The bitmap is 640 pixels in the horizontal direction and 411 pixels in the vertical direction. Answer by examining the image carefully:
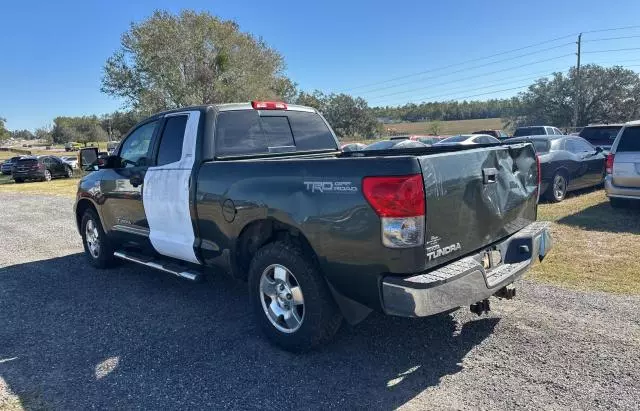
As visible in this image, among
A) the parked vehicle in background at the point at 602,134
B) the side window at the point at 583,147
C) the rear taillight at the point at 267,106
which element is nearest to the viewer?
the rear taillight at the point at 267,106

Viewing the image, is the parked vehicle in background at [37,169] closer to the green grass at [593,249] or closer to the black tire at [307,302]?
the green grass at [593,249]

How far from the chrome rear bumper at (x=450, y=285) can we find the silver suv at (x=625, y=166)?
5972 millimetres

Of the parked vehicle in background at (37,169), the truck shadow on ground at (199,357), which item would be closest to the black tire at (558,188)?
the truck shadow on ground at (199,357)

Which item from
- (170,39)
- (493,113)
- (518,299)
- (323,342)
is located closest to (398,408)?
(323,342)

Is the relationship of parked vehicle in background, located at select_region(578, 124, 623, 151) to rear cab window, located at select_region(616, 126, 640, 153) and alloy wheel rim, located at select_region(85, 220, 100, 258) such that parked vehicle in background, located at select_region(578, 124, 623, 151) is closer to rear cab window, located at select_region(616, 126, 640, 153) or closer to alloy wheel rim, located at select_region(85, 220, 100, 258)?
rear cab window, located at select_region(616, 126, 640, 153)

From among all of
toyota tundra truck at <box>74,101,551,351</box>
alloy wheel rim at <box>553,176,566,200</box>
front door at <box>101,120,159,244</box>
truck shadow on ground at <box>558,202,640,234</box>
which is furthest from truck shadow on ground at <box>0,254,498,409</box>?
alloy wheel rim at <box>553,176,566,200</box>

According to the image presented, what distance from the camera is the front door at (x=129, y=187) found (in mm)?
5270

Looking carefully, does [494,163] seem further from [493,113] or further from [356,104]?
[493,113]

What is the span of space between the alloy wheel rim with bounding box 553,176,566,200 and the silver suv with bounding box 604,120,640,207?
6.26 ft

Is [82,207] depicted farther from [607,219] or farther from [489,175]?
[607,219]

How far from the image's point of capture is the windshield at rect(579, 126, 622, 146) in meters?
16.2

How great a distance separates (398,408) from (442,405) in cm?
28

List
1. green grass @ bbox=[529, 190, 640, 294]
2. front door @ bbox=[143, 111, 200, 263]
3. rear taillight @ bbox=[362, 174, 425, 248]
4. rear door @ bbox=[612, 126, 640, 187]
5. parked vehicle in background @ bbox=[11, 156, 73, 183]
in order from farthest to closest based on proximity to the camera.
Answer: parked vehicle in background @ bbox=[11, 156, 73, 183] < rear door @ bbox=[612, 126, 640, 187] < green grass @ bbox=[529, 190, 640, 294] < front door @ bbox=[143, 111, 200, 263] < rear taillight @ bbox=[362, 174, 425, 248]

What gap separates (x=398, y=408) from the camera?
9.66 ft
